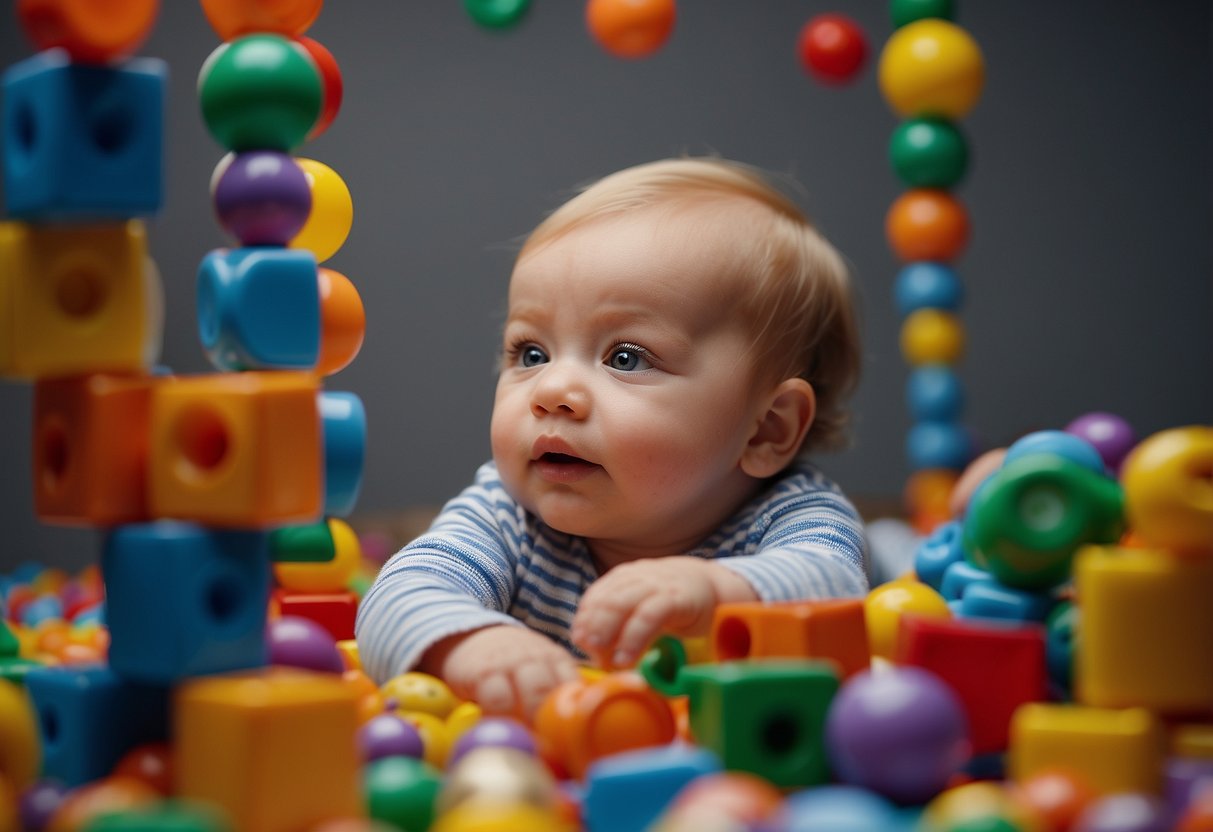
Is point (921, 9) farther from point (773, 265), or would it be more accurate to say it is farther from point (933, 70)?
point (773, 265)

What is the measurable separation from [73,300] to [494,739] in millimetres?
284

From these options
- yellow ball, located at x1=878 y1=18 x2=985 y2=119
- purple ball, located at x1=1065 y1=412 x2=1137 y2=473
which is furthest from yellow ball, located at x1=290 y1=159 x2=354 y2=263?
yellow ball, located at x1=878 y1=18 x2=985 y2=119

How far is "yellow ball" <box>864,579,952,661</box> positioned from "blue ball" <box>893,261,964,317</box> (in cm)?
108

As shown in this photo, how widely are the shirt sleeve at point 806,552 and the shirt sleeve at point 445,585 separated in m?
0.17

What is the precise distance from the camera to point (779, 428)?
1191mm

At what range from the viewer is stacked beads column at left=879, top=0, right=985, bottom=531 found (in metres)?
1.75

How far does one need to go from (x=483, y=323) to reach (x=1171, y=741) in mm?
1925

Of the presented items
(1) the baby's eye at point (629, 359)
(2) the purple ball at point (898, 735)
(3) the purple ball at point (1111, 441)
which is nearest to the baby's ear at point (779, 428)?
(1) the baby's eye at point (629, 359)

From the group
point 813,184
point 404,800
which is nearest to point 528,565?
point 404,800

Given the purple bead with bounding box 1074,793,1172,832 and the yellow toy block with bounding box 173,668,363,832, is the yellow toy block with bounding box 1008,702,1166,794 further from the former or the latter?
the yellow toy block with bounding box 173,668,363,832

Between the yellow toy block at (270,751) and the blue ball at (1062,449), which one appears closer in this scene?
the yellow toy block at (270,751)

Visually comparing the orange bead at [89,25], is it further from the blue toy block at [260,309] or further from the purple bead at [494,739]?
the purple bead at [494,739]

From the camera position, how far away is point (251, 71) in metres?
0.72

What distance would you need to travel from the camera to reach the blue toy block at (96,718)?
0.63 meters
